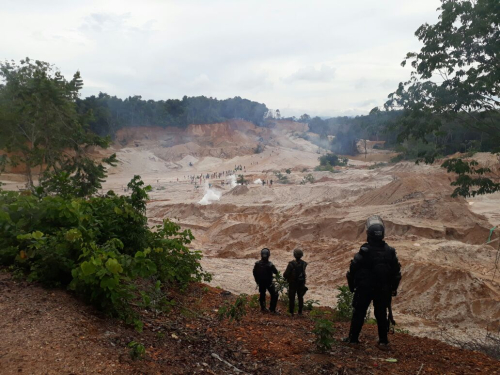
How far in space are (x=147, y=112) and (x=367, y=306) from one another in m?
81.8

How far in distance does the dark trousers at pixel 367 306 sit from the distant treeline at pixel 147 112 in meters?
62.0

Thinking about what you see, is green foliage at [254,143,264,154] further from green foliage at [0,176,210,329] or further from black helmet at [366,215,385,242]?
black helmet at [366,215,385,242]

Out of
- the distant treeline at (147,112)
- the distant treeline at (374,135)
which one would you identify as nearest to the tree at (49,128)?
the distant treeline at (374,135)

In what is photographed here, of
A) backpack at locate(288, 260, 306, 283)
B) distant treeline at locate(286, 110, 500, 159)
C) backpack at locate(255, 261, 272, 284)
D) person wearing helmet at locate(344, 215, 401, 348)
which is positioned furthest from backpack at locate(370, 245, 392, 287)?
distant treeline at locate(286, 110, 500, 159)

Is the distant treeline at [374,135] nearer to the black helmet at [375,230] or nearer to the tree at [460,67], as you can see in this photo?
the tree at [460,67]

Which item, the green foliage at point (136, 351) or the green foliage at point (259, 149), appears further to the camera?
the green foliage at point (259, 149)

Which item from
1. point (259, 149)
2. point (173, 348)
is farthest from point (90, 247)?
point (259, 149)

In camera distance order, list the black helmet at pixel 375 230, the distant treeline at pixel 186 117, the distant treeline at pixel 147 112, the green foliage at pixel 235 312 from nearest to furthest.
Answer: the black helmet at pixel 375 230 < the green foliage at pixel 235 312 < the distant treeline at pixel 186 117 < the distant treeline at pixel 147 112

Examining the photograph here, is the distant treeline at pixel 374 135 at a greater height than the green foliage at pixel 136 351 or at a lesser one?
greater

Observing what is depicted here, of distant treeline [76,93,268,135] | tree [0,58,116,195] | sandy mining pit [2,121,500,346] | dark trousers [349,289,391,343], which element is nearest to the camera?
dark trousers [349,289,391,343]

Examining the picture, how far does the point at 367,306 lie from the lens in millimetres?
4637

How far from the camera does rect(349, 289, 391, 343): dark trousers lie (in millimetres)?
4598

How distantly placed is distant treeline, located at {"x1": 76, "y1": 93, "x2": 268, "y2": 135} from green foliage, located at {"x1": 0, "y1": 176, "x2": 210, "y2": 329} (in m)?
59.6

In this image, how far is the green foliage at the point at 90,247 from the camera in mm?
3869
